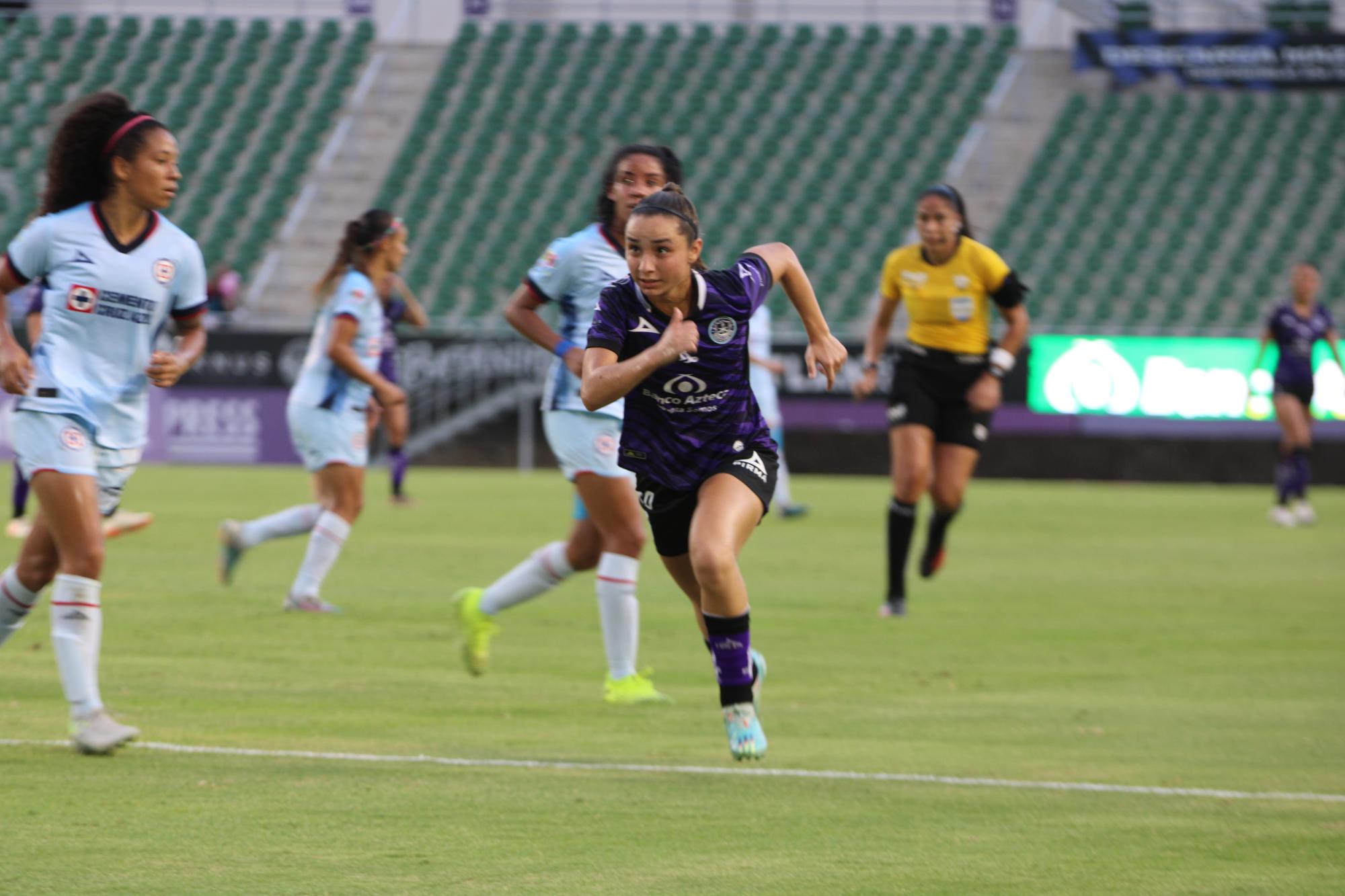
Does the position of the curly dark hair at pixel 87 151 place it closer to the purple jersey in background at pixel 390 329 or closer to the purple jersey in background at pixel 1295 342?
the purple jersey in background at pixel 390 329

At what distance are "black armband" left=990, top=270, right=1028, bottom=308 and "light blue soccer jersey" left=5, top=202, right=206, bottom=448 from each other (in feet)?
18.1

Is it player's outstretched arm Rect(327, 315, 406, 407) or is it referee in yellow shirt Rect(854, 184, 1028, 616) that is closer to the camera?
player's outstretched arm Rect(327, 315, 406, 407)

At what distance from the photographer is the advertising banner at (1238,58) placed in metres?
29.2

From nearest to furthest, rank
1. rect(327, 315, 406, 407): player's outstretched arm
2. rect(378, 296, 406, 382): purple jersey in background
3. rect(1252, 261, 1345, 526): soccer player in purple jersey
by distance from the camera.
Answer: rect(327, 315, 406, 407): player's outstretched arm
rect(378, 296, 406, 382): purple jersey in background
rect(1252, 261, 1345, 526): soccer player in purple jersey

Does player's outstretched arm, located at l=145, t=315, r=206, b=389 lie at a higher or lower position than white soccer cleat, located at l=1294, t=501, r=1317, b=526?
lower

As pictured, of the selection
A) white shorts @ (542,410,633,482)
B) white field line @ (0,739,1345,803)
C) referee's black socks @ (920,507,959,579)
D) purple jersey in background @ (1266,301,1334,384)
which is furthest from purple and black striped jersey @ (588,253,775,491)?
purple jersey in background @ (1266,301,1334,384)

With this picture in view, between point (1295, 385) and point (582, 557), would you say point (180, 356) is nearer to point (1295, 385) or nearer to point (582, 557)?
point (582, 557)

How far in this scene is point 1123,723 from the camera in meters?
7.28

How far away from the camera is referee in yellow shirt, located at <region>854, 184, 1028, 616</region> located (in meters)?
10.5

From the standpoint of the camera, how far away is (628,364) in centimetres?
543

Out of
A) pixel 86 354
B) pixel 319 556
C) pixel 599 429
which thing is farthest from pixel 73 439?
pixel 319 556

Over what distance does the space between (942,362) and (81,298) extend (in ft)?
18.8

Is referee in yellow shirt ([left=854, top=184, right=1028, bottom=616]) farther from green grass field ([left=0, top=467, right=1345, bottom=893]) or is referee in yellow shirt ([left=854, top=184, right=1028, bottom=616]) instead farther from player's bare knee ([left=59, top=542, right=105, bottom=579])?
player's bare knee ([left=59, top=542, right=105, bottom=579])

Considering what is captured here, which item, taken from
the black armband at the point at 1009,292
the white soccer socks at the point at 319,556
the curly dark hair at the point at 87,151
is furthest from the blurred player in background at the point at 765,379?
the curly dark hair at the point at 87,151
